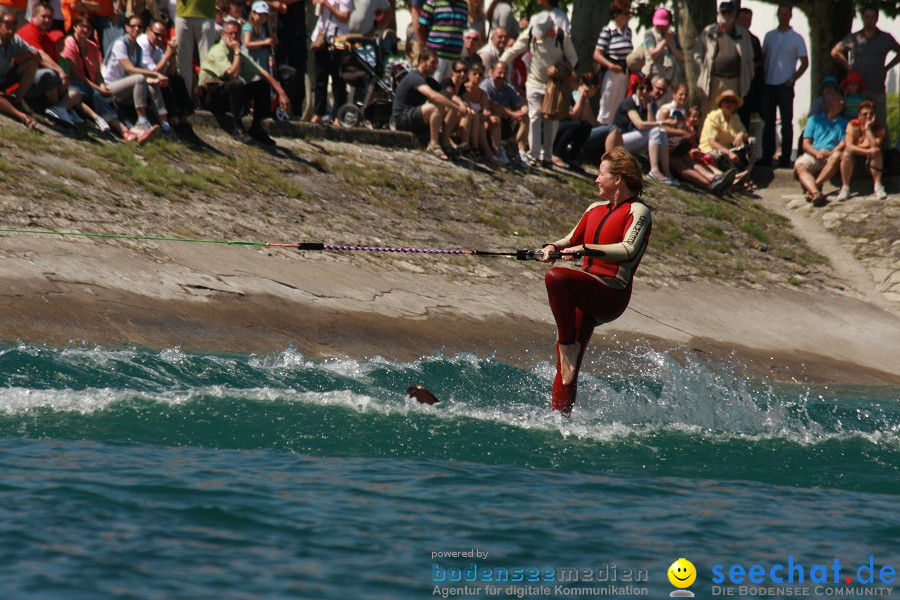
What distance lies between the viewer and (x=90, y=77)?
14.9 metres

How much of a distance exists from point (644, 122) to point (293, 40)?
16.1ft

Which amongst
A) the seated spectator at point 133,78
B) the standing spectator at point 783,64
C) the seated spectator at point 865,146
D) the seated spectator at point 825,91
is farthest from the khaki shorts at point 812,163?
the seated spectator at point 133,78

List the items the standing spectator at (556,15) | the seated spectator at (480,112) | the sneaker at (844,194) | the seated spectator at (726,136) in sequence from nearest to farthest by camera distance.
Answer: the seated spectator at (480,112), the standing spectator at (556,15), the sneaker at (844,194), the seated spectator at (726,136)

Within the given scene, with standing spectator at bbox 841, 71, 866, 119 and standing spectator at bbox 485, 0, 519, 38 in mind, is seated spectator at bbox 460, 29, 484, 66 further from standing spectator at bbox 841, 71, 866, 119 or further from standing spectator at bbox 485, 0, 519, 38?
standing spectator at bbox 841, 71, 866, 119

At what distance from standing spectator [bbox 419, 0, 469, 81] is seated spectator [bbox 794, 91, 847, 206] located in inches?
212

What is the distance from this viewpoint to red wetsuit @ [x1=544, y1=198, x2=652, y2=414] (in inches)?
337

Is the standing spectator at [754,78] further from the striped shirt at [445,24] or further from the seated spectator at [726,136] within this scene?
the striped shirt at [445,24]

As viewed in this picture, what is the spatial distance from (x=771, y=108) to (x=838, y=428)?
10553 mm

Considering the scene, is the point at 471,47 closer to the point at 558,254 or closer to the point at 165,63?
the point at 165,63

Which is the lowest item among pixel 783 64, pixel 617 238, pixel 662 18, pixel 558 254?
pixel 558 254

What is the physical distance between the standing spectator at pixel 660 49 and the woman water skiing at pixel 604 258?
31.5ft

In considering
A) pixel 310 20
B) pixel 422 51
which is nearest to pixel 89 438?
pixel 422 51

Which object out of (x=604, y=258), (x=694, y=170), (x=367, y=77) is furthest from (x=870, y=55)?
(x=604, y=258)

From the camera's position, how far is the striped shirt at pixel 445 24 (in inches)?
657
